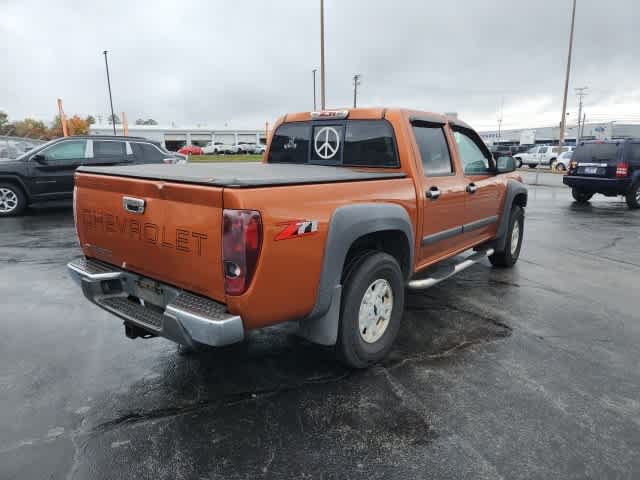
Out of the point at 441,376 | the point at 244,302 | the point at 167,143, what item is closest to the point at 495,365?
the point at 441,376

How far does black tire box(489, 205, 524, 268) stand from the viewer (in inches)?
236

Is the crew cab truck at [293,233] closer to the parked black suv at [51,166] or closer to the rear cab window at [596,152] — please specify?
the parked black suv at [51,166]

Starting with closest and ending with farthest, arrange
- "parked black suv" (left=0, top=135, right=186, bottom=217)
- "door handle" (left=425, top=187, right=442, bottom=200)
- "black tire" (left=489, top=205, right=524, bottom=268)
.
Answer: "door handle" (left=425, top=187, right=442, bottom=200) → "black tire" (left=489, top=205, right=524, bottom=268) → "parked black suv" (left=0, top=135, right=186, bottom=217)

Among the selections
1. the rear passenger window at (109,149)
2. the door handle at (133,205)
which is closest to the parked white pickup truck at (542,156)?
the rear passenger window at (109,149)

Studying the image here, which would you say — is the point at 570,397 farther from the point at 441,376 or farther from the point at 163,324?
the point at 163,324

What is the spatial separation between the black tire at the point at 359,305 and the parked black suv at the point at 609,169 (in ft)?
38.8

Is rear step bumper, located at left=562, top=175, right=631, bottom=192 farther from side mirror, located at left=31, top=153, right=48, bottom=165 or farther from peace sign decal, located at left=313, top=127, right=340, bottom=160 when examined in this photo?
side mirror, located at left=31, top=153, right=48, bottom=165

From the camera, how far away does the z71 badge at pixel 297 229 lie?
2479 mm

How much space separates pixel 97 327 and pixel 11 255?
3.58 m

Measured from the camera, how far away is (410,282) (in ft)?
12.6

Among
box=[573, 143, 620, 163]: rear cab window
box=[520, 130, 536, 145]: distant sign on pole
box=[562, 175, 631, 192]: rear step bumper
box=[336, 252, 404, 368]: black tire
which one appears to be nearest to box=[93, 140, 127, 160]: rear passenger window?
box=[336, 252, 404, 368]: black tire

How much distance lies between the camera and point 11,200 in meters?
9.91

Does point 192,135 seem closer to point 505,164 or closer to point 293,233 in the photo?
point 505,164

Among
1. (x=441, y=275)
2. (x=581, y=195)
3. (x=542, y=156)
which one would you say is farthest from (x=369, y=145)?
(x=542, y=156)
